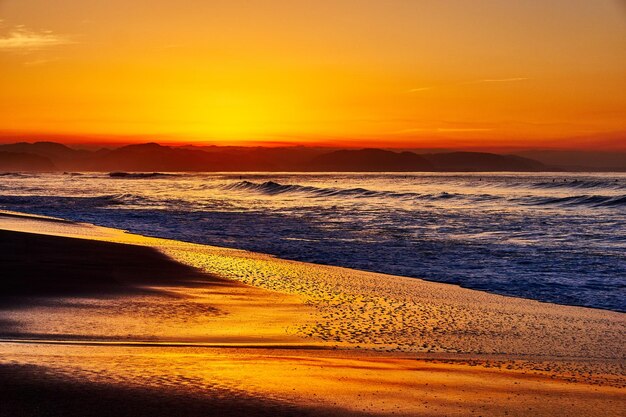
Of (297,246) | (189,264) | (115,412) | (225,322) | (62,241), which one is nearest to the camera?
(115,412)

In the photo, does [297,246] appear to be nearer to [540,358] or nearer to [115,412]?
[540,358]

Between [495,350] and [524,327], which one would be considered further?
[524,327]

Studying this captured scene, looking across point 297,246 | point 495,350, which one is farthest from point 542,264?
point 495,350

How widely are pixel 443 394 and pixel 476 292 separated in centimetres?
Answer: 710

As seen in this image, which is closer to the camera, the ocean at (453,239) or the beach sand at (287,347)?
the beach sand at (287,347)

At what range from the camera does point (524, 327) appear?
8.80 meters

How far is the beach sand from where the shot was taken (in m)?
5.03

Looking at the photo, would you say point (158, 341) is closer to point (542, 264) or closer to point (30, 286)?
point (30, 286)

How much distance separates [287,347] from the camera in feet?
23.5

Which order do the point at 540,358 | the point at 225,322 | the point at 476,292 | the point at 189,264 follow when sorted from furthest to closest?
the point at 189,264
the point at 476,292
the point at 225,322
the point at 540,358

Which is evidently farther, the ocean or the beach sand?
the ocean

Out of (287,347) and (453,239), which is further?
(453,239)

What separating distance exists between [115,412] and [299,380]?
1665 millimetres

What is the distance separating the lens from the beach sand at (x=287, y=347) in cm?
503
